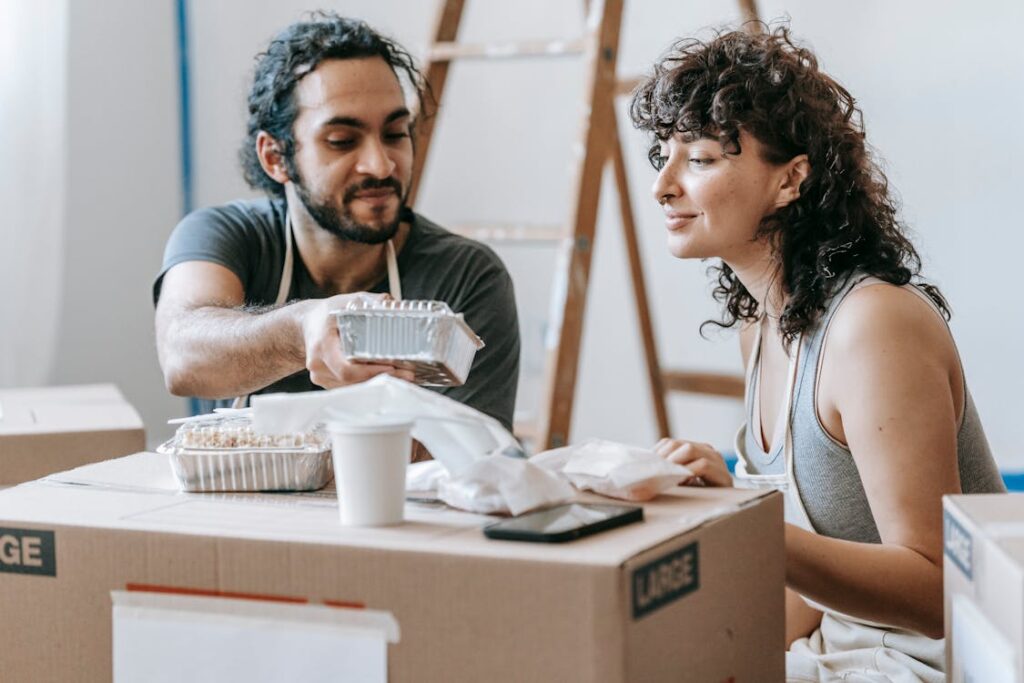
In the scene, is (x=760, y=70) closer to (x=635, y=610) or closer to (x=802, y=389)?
(x=802, y=389)

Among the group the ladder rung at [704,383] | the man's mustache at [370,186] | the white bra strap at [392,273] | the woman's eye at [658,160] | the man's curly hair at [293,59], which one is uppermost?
the man's curly hair at [293,59]

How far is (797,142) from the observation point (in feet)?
4.56

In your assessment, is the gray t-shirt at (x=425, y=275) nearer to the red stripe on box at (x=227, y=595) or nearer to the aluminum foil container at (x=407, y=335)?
the aluminum foil container at (x=407, y=335)

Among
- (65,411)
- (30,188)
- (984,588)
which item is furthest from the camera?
(30,188)

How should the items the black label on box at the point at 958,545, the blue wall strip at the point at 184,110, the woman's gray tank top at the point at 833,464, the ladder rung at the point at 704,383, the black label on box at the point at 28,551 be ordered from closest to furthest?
the black label on box at the point at 958,545
the black label on box at the point at 28,551
the woman's gray tank top at the point at 833,464
the ladder rung at the point at 704,383
the blue wall strip at the point at 184,110

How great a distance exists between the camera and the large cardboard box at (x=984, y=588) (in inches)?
30.6

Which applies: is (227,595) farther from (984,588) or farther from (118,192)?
(118,192)

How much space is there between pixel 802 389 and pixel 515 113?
2.21 metres

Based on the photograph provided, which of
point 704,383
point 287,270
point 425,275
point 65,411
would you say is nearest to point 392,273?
point 425,275

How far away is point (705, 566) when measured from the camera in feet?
3.05

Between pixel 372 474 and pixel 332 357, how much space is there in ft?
0.70

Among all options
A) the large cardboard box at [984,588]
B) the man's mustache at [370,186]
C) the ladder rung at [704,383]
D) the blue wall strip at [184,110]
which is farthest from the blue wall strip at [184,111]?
the large cardboard box at [984,588]

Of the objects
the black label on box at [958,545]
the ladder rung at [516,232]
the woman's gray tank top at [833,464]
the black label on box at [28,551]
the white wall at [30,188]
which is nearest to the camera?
the black label on box at [958,545]

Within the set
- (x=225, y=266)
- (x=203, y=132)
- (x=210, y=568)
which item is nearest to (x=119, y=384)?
(x=203, y=132)
